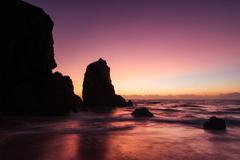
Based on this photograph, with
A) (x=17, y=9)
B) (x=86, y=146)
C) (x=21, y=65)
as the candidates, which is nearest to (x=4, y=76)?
(x=21, y=65)

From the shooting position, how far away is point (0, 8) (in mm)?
29406

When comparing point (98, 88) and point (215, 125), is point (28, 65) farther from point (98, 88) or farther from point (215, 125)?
point (98, 88)

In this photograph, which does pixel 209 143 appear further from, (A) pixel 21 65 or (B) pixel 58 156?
(A) pixel 21 65

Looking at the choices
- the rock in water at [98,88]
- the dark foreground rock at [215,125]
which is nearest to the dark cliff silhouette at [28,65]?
the dark foreground rock at [215,125]

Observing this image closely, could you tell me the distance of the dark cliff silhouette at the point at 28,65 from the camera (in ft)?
102

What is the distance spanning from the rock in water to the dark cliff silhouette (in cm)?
5367

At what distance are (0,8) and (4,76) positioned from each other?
912 centimetres

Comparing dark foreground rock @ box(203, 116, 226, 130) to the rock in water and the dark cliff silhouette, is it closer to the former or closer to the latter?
the dark cliff silhouette

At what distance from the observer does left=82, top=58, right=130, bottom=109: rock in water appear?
96875 millimetres

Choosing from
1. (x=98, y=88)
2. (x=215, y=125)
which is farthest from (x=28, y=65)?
(x=98, y=88)

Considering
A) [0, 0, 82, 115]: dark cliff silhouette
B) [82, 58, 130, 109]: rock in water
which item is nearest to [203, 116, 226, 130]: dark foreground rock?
[0, 0, 82, 115]: dark cliff silhouette

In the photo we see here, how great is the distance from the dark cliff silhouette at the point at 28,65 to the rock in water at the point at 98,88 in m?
53.7

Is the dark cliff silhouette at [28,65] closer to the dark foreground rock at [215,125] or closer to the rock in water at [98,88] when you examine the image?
the dark foreground rock at [215,125]

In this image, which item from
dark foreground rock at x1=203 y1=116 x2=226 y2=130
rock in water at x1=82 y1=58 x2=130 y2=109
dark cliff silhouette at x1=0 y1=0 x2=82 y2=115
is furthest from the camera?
rock in water at x1=82 y1=58 x2=130 y2=109
